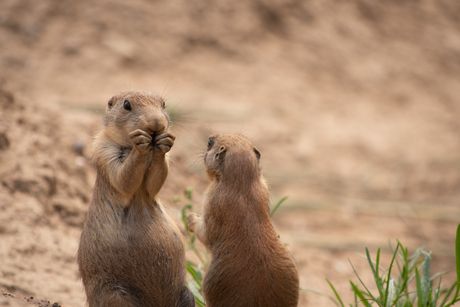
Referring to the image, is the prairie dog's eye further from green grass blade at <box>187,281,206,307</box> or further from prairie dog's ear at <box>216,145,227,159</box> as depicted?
green grass blade at <box>187,281,206,307</box>

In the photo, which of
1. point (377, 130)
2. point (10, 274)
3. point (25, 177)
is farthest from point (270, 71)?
point (10, 274)

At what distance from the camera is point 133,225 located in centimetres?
341

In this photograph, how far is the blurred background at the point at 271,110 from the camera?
5.07 metres

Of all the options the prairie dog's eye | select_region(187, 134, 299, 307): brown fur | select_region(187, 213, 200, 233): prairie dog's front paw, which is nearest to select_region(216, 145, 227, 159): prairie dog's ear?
select_region(187, 134, 299, 307): brown fur

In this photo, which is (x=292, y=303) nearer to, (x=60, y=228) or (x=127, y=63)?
(x=60, y=228)

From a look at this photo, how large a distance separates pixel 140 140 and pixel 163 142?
18cm

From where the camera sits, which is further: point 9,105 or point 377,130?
point 377,130

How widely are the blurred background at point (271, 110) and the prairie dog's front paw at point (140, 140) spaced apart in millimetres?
1777

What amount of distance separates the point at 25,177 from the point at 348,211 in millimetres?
5341

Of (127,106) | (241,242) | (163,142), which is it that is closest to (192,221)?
(241,242)

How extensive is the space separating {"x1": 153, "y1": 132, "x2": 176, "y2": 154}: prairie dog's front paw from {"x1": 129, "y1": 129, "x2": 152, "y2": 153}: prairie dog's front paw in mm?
80

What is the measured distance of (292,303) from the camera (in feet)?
10.6

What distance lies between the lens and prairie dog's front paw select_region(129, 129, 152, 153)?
319 cm

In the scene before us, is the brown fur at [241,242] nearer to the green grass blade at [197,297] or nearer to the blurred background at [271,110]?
the green grass blade at [197,297]
